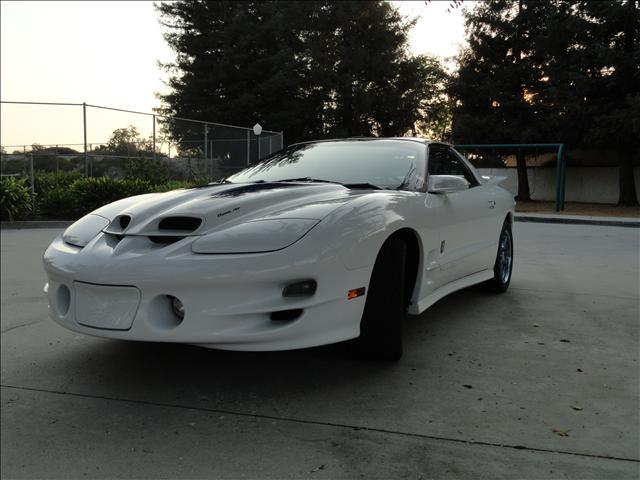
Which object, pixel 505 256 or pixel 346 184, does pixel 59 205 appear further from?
pixel 346 184

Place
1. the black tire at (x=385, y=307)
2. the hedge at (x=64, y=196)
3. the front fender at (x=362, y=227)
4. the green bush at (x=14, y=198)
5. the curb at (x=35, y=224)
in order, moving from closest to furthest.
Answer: the front fender at (x=362, y=227)
the black tire at (x=385, y=307)
the curb at (x=35, y=224)
the green bush at (x=14, y=198)
the hedge at (x=64, y=196)

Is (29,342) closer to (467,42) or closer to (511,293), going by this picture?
(511,293)

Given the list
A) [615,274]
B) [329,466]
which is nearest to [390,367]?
[329,466]

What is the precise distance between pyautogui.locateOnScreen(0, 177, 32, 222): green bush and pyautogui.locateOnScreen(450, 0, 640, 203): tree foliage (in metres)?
15.6

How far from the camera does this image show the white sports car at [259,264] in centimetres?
250

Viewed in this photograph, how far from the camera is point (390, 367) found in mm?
3160

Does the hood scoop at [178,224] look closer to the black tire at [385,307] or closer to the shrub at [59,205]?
the black tire at [385,307]

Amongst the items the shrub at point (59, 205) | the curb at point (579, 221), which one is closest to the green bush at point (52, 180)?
the shrub at point (59, 205)

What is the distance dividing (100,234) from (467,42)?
2293cm

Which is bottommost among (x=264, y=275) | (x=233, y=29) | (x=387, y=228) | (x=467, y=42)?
(x=264, y=275)

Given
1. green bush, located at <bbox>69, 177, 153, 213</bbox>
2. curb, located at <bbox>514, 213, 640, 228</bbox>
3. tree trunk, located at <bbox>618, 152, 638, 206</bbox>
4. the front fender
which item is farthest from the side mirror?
tree trunk, located at <bbox>618, 152, 638, 206</bbox>

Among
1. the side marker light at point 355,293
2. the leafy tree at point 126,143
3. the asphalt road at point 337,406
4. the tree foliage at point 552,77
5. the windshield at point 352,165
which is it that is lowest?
the asphalt road at point 337,406

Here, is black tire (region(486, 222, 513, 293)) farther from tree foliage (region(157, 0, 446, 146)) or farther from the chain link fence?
tree foliage (region(157, 0, 446, 146))

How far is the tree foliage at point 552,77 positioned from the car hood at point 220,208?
17.5 meters
